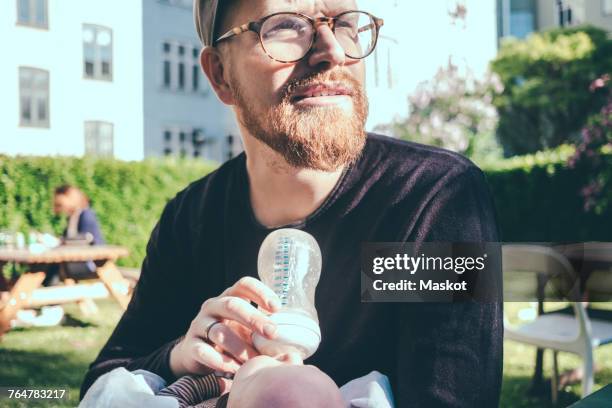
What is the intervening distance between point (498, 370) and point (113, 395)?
49 centimetres

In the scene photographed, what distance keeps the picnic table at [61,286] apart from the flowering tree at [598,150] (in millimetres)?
1014

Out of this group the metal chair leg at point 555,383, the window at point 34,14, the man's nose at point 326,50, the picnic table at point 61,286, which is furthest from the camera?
the metal chair leg at point 555,383

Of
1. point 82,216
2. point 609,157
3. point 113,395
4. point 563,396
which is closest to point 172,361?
point 113,395

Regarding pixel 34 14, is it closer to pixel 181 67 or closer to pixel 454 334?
pixel 181 67

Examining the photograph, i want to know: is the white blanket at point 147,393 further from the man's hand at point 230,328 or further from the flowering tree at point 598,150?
the flowering tree at point 598,150

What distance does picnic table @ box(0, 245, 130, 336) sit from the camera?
157 centimetres

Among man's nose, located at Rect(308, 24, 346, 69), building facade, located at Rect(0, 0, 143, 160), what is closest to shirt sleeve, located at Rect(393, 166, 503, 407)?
man's nose, located at Rect(308, 24, 346, 69)

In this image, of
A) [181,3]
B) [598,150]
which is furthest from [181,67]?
[598,150]

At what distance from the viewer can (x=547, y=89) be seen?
1494mm

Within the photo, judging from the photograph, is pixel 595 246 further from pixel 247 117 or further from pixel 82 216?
pixel 82 216

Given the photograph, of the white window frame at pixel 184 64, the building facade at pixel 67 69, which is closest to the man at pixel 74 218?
the building facade at pixel 67 69

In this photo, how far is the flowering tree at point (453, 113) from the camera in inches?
50.4

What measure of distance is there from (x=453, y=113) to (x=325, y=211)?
603mm

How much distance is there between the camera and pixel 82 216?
81.3 inches
